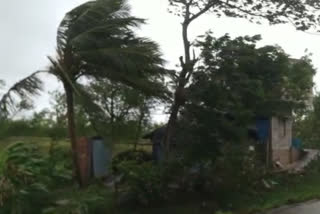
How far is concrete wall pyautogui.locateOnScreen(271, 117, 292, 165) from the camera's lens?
19.3 m

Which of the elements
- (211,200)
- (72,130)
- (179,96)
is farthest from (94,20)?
(211,200)

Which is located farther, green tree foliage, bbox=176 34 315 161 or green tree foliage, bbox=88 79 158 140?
green tree foliage, bbox=176 34 315 161

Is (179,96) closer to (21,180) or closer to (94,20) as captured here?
(94,20)

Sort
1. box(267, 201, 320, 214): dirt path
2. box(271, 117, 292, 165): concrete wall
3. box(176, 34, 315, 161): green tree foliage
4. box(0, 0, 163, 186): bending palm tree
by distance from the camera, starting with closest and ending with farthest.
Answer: box(267, 201, 320, 214): dirt path < box(0, 0, 163, 186): bending palm tree < box(176, 34, 315, 161): green tree foliage < box(271, 117, 292, 165): concrete wall

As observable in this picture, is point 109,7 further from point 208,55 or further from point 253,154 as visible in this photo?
point 253,154

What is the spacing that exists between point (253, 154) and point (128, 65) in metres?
4.02

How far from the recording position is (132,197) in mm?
11766

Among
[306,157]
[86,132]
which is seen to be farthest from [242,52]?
[306,157]

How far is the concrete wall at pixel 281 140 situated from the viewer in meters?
19.3

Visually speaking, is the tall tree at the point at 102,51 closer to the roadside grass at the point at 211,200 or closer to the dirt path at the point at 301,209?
the roadside grass at the point at 211,200

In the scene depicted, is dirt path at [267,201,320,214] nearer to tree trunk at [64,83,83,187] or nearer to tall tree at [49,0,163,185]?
tall tree at [49,0,163,185]

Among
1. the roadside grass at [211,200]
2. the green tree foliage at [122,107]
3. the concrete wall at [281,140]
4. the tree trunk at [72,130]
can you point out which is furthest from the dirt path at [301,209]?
the concrete wall at [281,140]

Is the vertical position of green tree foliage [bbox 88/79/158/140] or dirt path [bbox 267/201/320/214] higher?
green tree foliage [bbox 88/79/158/140]

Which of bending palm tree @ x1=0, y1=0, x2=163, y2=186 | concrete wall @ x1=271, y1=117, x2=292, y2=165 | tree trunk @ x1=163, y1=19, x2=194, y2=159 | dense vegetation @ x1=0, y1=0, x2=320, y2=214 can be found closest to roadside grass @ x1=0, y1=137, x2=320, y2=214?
dense vegetation @ x1=0, y1=0, x2=320, y2=214
